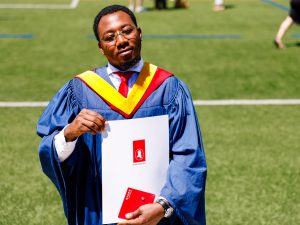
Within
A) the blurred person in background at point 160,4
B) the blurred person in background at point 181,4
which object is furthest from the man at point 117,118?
the blurred person in background at point 181,4

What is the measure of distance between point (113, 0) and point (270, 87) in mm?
11680

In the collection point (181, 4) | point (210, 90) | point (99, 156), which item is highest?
point (99, 156)

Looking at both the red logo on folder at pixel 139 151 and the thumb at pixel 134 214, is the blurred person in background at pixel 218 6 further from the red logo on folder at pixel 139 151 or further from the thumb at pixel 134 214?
the thumb at pixel 134 214

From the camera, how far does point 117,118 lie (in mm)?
2674

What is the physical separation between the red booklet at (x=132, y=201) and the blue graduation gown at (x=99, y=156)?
10cm

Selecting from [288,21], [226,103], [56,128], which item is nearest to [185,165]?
[56,128]

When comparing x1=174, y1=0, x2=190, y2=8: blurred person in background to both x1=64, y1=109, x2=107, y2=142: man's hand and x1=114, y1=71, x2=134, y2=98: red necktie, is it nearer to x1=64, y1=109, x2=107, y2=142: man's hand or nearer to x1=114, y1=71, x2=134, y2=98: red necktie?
x1=114, y1=71, x2=134, y2=98: red necktie

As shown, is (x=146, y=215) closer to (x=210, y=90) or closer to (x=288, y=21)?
(x=210, y=90)

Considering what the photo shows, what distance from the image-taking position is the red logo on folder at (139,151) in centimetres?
257

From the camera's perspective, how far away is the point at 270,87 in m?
8.45

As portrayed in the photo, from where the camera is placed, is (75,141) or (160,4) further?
(160,4)

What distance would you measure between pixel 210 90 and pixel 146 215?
5886 mm

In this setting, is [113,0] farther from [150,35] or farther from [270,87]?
[270,87]

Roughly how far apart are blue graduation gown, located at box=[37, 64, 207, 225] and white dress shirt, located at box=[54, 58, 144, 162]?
0.08ft
